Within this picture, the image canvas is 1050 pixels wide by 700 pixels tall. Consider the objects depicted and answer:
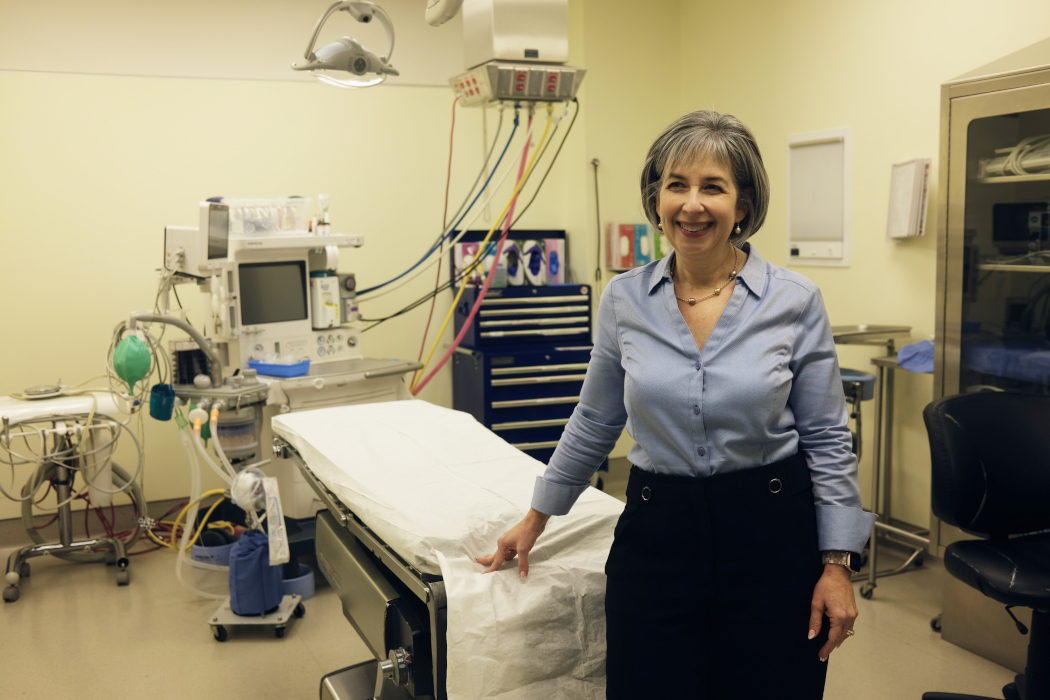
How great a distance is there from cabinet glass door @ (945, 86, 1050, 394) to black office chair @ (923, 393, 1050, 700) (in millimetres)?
415

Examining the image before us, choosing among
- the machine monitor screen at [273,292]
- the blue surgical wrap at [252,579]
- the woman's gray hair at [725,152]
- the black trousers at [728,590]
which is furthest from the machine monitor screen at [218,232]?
the black trousers at [728,590]

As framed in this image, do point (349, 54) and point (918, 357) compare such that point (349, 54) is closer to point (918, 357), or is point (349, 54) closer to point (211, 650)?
point (211, 650)

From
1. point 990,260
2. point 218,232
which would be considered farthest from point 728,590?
point 218,232

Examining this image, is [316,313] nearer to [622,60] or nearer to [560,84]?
[560,84]

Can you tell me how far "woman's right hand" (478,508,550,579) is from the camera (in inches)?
57.5

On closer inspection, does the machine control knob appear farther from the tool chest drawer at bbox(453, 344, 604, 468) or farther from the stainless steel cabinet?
the tool chest drawer at bbox(453, 344, 604, 468)

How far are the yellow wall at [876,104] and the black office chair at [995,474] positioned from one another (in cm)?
122

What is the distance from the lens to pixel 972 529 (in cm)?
212

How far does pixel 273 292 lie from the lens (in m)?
3.41

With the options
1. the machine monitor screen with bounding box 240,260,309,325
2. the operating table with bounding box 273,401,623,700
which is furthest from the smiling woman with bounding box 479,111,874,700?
the machine monitor screen with bounding box 240,260,309,325

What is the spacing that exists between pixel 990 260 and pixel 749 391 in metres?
1.86

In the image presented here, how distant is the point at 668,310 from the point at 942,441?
1212 mm

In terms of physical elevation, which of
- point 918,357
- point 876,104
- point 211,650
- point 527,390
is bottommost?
point 211,650

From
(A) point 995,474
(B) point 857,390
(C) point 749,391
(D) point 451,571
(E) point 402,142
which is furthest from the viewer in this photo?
(E) point 402,142
